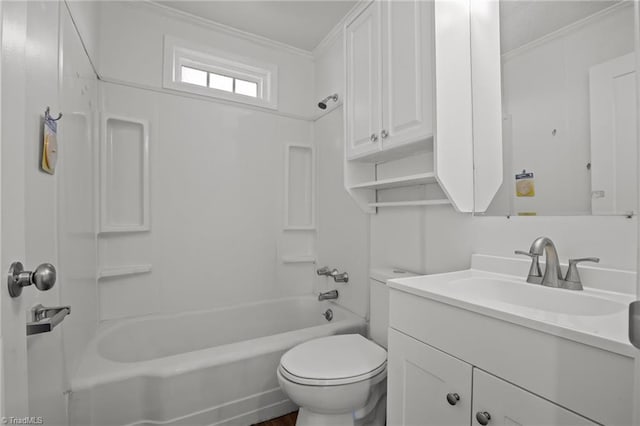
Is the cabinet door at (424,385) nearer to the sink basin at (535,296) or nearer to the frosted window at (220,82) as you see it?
the sink basin at (535,296)

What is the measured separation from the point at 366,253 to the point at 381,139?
33.0 inches

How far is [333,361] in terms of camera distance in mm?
1337

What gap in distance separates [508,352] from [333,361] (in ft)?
2.72

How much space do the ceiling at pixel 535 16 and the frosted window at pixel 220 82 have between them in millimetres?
1908

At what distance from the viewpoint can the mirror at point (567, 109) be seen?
889 millimetres

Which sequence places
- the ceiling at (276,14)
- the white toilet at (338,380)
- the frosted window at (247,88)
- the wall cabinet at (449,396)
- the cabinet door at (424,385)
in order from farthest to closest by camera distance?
the frosted window at (247,88) < the ceiling at (276,14) < the white toilet at (338,380) < the cabinet door at (424,385) < the wall cabinet at (449,396)

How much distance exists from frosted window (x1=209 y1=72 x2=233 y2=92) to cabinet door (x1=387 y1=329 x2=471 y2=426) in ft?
7.25

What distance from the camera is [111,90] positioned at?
1.90m

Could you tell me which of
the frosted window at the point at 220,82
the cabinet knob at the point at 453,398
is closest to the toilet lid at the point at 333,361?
the cabinet knob at the point at 453,398

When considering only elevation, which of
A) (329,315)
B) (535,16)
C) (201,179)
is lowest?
(329,315)

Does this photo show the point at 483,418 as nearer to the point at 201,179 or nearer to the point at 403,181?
the point at 403,181

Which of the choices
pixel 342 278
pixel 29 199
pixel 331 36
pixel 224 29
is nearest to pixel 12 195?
pixel 29 199

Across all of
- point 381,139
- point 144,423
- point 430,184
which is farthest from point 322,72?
point 144,423

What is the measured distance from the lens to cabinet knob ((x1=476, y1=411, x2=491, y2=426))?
0.74 metres
